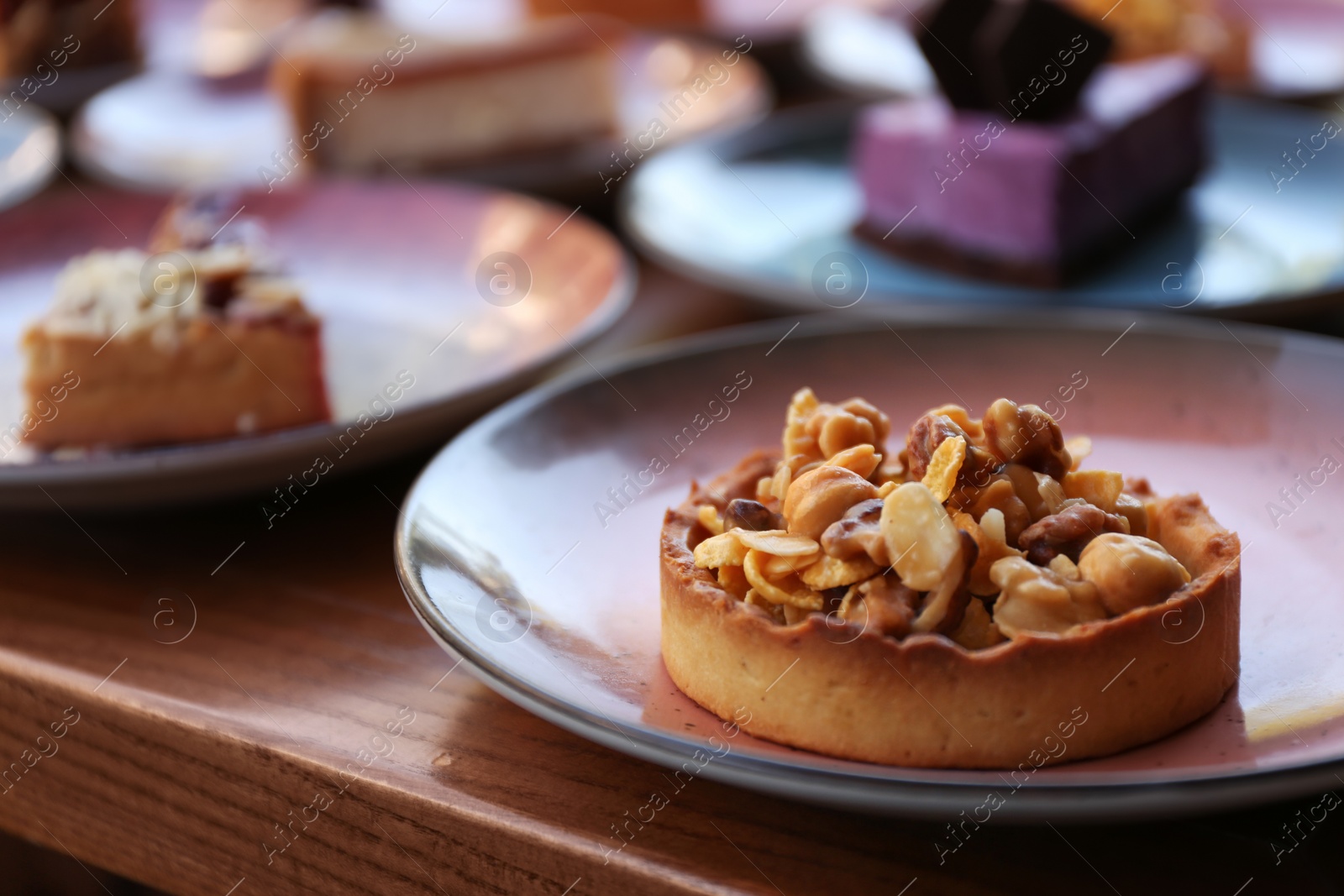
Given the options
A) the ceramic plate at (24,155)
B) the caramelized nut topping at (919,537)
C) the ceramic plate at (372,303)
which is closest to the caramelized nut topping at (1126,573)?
the caramelized nut topping at (919,537)

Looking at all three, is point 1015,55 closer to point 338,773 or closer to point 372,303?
point 372,303

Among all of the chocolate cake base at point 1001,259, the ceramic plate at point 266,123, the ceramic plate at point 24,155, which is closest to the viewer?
the chocolate cake base at point 1001,259

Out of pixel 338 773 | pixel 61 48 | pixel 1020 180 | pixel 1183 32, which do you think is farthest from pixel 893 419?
pixel 61 48

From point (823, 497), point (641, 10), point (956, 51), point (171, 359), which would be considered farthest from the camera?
point (641, 10)

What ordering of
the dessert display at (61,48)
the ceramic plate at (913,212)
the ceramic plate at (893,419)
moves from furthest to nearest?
the dessert display at (61,48)
the ceramic plate at (913,212)
the ceramic plate at (893,419)

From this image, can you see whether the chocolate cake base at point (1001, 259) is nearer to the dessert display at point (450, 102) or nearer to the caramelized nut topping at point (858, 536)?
the dessert display at point (450, 102)

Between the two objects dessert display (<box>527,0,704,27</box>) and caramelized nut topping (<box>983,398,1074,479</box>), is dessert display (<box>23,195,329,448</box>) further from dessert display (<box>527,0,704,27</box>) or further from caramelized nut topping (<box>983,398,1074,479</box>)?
dessert display (<box>527,0,704,27</box>)
